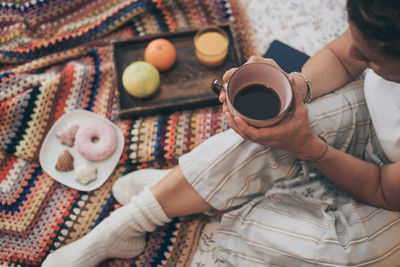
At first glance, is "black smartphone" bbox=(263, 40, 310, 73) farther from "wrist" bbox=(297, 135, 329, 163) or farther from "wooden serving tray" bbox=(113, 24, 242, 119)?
"wrist" bbox=(297, 135, 329, 163)

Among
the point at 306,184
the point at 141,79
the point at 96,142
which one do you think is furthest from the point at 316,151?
the point at 96,142

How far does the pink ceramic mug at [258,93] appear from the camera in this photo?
0.60 m

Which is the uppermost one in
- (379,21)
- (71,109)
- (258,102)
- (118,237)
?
(379,21)

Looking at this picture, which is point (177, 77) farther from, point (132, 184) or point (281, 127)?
point (281, 127)

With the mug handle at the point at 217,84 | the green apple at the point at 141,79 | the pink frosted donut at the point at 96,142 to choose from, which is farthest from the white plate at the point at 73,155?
the mug handle at the point at 217,84

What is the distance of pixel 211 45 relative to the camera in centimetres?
106

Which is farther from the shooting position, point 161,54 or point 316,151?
point 161,54

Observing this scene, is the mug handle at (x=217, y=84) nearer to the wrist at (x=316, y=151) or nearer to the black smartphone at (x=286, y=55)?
the wrist at (x=316, y=151)

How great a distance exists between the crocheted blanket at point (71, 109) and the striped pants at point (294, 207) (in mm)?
252

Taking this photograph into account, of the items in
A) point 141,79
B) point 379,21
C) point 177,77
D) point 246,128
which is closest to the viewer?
point 379,21

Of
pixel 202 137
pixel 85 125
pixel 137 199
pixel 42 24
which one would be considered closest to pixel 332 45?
pixel 202 137

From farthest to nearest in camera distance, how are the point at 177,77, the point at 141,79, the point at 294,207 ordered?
1. the point at 177,77
2. the point at 141,79
3. the point at 294,207

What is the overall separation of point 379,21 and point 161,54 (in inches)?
26.6

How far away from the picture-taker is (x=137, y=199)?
87 centimetres
